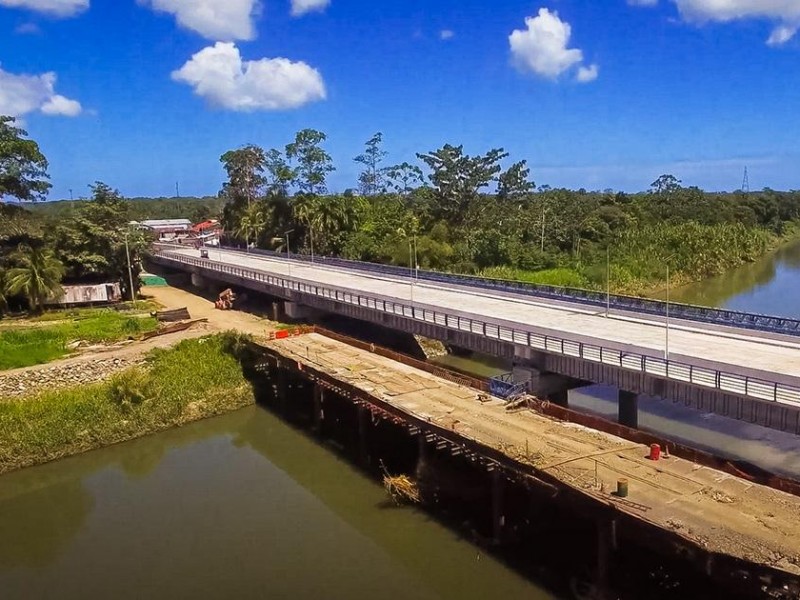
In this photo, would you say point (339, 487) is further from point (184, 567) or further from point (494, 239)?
point (494, 239)

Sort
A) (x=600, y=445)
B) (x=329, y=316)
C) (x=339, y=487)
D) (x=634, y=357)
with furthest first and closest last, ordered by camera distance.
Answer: (x=329, y=316) < (x=339, y=487) < (x=634, y=357) < (x=600, y=445)

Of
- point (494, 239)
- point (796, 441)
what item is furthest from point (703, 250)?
point (796, 441)

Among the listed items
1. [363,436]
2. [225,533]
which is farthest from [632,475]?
[225,533]

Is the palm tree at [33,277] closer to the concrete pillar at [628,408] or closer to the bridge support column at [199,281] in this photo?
the bridge support column at [199,281]

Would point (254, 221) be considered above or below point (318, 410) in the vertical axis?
above

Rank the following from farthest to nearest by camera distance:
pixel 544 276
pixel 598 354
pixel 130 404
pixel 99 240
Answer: pixel 544 276 < pixel 99 240 < pixel 130 404 < pixel 598 354

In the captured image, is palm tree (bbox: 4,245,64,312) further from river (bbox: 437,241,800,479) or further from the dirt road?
river (bbox: 437,241,800,479)

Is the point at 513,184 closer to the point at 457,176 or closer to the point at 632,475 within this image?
the point at 457,176
